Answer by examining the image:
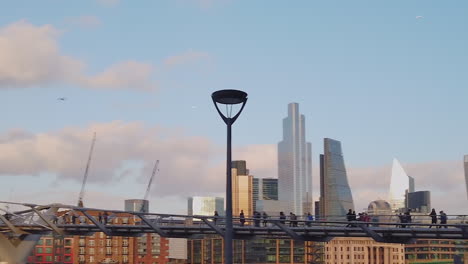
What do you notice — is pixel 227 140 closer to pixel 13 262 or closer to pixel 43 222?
pixel 13 262

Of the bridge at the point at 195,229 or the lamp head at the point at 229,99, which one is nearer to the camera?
the lamp head at the point at 229,99

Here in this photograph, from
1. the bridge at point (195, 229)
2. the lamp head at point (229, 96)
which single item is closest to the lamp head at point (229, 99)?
the lamp head at point (229, 96)

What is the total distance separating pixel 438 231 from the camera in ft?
159

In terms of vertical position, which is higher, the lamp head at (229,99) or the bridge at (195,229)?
the lamp head at (229,99)

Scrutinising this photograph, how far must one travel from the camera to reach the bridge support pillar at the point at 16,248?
51.5 meters

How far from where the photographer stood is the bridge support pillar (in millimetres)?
51469

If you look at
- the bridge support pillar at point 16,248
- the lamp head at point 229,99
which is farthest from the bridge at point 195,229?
the lamp head at point 229,99

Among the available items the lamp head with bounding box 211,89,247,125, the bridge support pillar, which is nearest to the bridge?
the bridge support pillar

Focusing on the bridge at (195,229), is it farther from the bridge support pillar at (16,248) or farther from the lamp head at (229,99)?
the lamp head at (229,99)

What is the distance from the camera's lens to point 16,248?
175 feet

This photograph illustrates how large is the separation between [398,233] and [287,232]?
7285 mm

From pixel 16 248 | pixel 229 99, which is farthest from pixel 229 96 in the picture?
pixel 16 248

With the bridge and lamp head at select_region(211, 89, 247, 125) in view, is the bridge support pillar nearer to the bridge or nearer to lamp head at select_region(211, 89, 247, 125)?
the bridge

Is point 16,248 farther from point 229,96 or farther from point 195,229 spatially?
point 229,96
